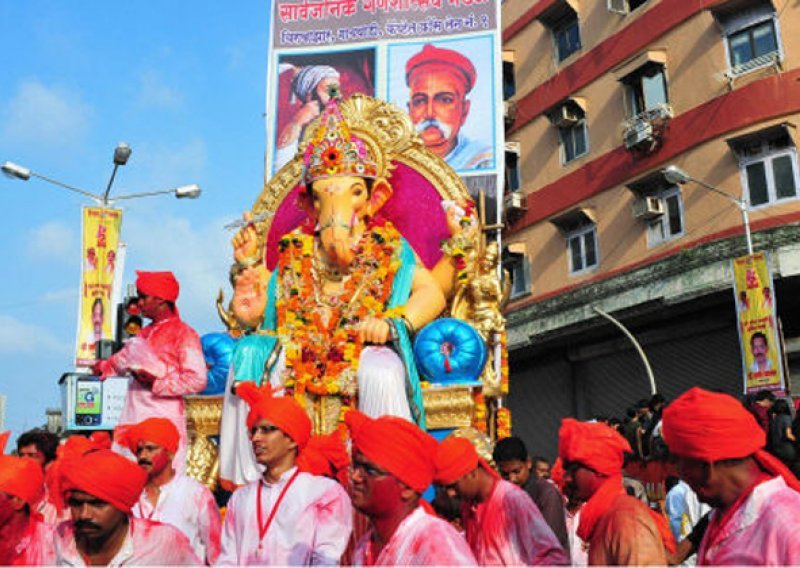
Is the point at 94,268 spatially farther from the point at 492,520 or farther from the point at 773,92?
the point at 773,92

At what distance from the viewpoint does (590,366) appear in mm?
22781

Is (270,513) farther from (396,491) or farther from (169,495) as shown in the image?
(396,491)

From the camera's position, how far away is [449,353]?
783 centimetres

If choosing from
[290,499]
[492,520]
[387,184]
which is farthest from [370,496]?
[387,184]

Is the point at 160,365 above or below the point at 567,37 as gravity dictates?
below

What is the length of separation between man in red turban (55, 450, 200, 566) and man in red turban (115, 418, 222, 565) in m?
1.42

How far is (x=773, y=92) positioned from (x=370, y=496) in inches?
637

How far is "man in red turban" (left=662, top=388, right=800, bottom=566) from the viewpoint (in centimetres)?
287

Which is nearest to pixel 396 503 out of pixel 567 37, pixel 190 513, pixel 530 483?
pixel 190 513

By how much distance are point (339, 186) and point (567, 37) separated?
16.8m

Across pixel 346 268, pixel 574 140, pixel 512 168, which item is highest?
pixel 512 168

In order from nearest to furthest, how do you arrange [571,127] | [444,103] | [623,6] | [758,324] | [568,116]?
[444,103], [758,324], [623,6], [568,116], [571,127]

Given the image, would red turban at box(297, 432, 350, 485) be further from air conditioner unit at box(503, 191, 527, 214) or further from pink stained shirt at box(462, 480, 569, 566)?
air conditioner unit at box(503, 191, 527, 214)

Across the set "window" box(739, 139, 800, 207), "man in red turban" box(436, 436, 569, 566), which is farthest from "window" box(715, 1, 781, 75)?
"man in red turban" box(436, 436, 569, 566)
